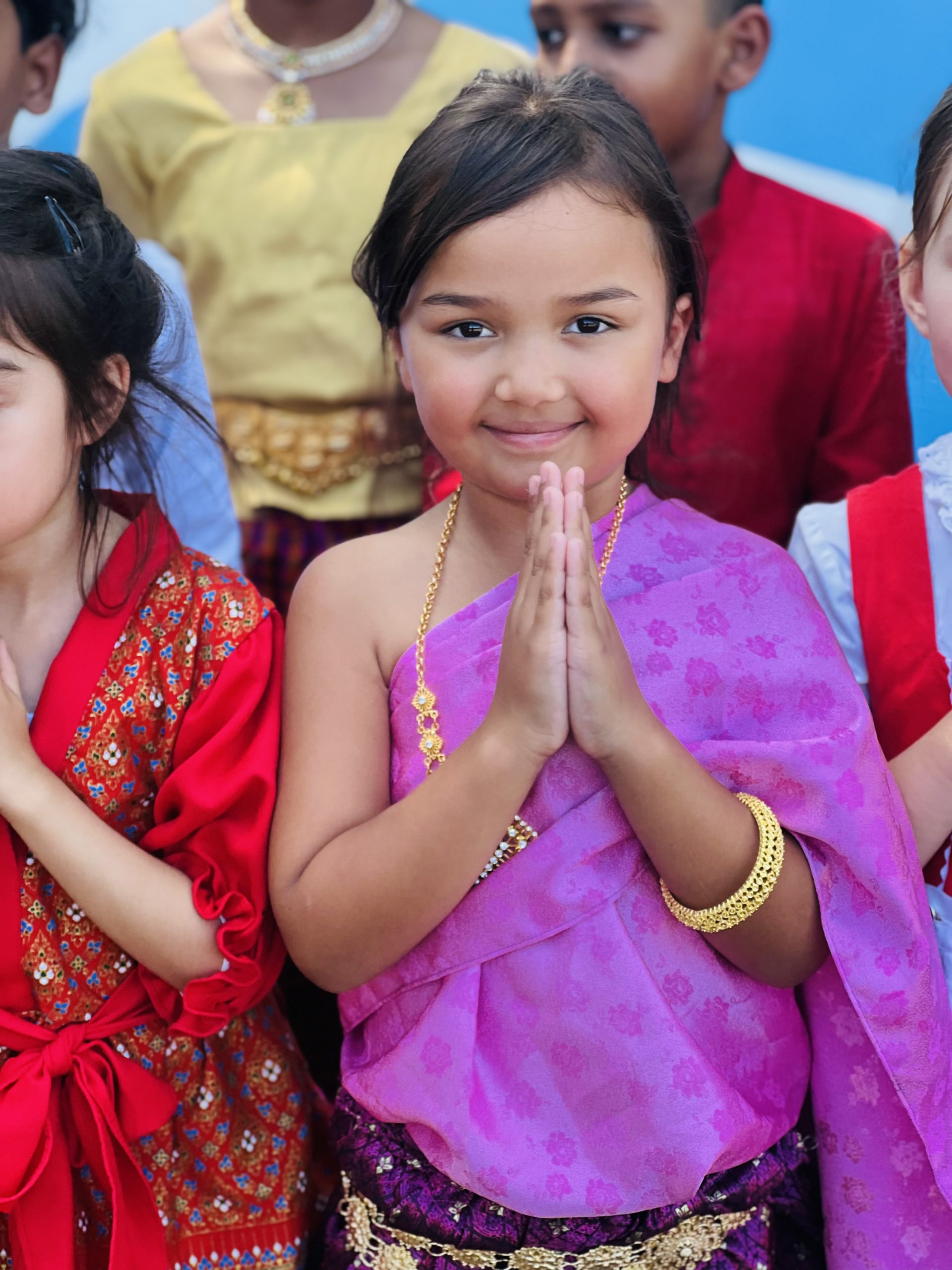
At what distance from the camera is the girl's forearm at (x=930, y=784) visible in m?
1.34

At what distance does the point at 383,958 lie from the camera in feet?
4.13

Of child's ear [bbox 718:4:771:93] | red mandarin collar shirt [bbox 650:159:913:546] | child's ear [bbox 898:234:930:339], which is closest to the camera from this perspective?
child's ear [bbox 898:234:930:339]

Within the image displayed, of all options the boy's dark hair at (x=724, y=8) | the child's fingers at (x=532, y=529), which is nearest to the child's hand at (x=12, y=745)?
the child's fingers at (x=532, y=529)

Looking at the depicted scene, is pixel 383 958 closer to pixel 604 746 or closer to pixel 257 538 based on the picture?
pixel 604 746

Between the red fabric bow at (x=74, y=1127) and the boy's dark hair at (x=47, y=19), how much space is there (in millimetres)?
1320

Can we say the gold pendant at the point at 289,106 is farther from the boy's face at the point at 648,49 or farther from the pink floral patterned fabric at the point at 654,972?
the pink floral patterned fabric at the point at 654,972

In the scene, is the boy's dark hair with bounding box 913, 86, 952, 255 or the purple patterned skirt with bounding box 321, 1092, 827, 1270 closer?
the purple patterned skirt with bounding box 321, 1092, 827, 1270

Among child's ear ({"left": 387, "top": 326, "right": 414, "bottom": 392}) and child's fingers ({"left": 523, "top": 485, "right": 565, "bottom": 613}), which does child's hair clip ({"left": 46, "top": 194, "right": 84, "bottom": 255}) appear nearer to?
child's ear ({"left": 387, "top": 326, "right": 414, "bottom": 392})

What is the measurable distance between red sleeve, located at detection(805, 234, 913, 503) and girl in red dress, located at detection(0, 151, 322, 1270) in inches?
39.4

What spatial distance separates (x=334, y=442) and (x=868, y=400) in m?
0.74

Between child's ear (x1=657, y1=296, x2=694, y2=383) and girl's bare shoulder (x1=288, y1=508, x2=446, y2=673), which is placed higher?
child's ear (x1=657, y1=296, x2=694, y2=383)

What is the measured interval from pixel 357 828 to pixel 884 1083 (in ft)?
1.76

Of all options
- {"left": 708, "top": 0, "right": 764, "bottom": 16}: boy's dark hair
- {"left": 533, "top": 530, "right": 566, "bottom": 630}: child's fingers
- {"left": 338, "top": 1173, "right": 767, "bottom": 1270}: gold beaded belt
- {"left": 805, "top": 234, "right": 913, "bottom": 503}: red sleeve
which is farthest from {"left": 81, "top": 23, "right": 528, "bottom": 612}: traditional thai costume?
{"left": 338, "top": 1173, "right": 767, "bottom": 1270}: gold beaded belt

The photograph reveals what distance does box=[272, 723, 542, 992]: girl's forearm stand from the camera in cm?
119
